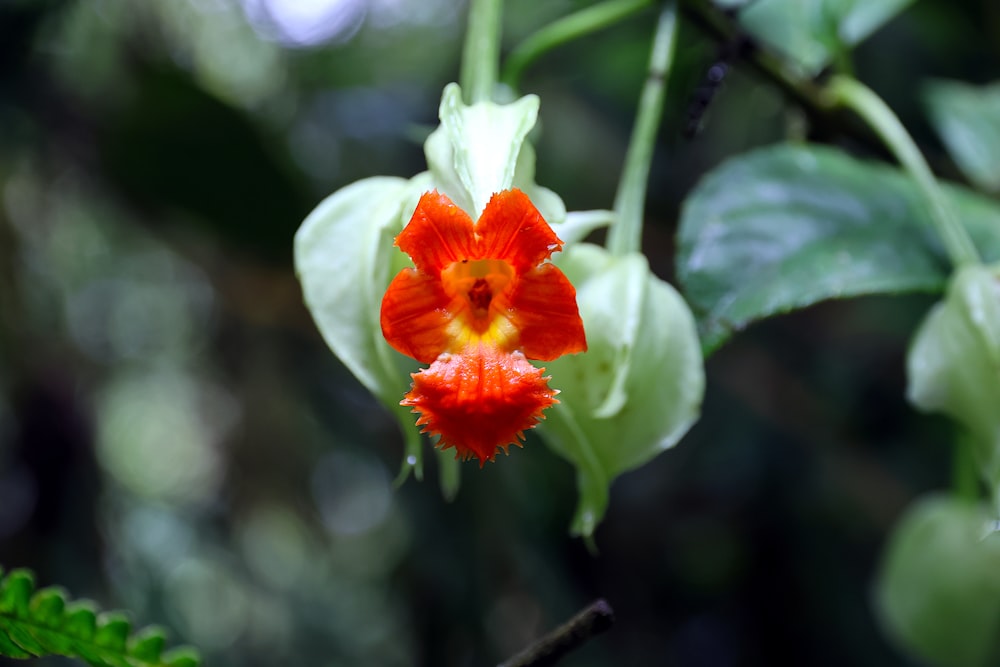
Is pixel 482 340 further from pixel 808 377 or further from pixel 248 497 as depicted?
pixel 248 497

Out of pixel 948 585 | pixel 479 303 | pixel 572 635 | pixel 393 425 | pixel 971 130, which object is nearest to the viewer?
pixel 572 635

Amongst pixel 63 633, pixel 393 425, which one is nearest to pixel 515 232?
pixel 63 633

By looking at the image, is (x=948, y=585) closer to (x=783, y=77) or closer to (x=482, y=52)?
(x=783, y=77)

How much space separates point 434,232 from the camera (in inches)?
16.9

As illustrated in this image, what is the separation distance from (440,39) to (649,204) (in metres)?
0.73

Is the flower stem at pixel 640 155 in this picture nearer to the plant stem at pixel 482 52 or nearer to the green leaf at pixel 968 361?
the plant stem at pixel 482 52

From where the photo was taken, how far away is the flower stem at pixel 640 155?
0.54 metres

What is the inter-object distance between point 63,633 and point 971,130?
0.93 metres

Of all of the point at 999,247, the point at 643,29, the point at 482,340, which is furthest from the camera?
the point at 643,29

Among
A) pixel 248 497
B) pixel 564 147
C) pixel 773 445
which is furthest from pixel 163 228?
pixel 773 445

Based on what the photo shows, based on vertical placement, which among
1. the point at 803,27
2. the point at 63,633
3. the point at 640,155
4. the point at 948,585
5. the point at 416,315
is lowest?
the point at 948,585

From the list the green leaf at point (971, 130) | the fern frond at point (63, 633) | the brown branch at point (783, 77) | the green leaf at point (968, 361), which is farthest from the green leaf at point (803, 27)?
the fern frond at point (63, 633)

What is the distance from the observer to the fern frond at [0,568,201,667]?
0.40 meters

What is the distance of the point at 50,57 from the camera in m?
1.42
